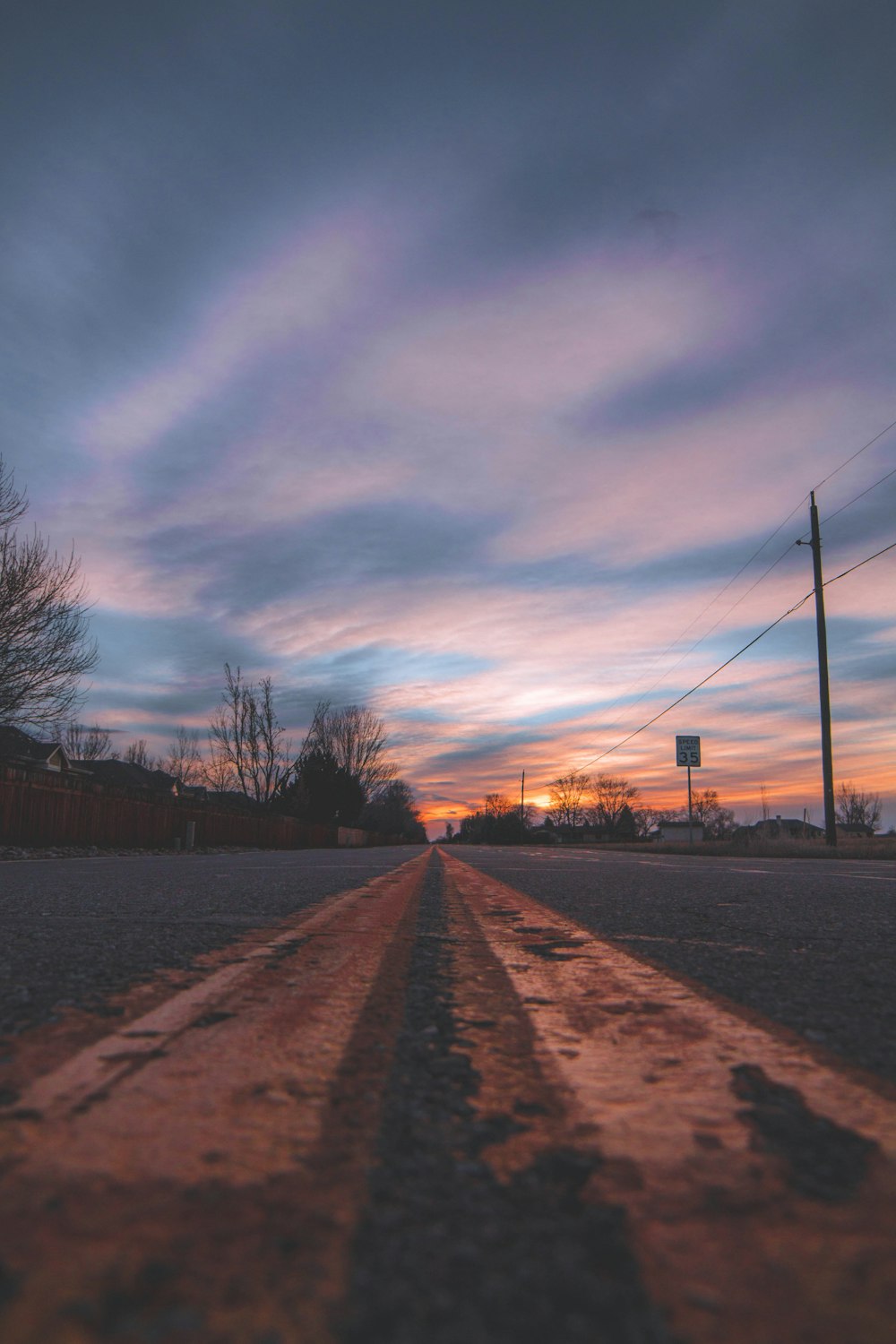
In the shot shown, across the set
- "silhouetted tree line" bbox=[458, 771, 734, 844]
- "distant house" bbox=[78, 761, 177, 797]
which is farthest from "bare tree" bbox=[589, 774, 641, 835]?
"distant house" bbox=[78, 761, 177, 797]

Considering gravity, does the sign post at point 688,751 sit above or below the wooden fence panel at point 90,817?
Result: above

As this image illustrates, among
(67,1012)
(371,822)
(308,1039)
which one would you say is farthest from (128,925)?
(371,822)

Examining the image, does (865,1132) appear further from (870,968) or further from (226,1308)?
(870,968)

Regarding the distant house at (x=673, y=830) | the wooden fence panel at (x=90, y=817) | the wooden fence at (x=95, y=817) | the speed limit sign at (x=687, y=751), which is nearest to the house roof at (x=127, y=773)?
the wooden fence at (x=95, y=817)

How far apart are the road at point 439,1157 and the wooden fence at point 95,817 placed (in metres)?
15.2

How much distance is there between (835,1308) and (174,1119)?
0.65 metres

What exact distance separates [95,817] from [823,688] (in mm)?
18940

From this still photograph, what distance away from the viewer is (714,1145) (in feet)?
2.70

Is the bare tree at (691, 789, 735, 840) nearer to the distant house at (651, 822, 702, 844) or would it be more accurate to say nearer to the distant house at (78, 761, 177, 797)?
the distant house at (651, 822, 702, 844)

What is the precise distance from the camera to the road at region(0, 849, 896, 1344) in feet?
1.71

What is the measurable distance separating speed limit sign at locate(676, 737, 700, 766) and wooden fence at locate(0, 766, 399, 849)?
19.7 m

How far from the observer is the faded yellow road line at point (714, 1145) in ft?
1.78

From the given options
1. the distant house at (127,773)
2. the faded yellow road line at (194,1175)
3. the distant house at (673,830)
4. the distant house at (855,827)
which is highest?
the distant house at (127,773)

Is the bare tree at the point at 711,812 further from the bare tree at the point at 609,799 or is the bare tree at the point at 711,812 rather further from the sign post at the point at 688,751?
the sign post at the point at 688,751
